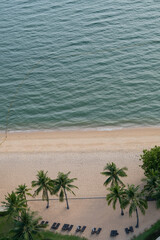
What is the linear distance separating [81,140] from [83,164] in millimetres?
8925

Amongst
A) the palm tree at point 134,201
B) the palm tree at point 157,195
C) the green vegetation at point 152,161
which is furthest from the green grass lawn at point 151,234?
the green vegetation at point 152,161

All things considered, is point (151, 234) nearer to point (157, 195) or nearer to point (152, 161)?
point (157, 195)

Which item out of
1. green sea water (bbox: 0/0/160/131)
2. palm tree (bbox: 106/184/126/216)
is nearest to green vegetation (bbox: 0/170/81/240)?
palm tree (bbox: 106/184/126/216)

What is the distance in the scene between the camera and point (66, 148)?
76.4 metres

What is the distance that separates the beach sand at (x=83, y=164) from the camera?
59125 millimetres

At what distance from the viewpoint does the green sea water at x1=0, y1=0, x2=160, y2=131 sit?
87812mm

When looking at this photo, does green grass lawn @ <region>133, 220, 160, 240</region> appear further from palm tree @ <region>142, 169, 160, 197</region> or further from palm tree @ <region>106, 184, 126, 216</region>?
palm tree @ <region>106, 184, 126, 216</region>

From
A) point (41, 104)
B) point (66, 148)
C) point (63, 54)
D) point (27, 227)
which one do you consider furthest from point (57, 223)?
point (63, 54)

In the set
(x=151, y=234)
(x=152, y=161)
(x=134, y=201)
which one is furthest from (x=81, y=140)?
(x=151, y=234)

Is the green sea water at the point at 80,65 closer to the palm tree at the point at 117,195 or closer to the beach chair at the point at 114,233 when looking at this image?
the palm tree at the point at 117,195

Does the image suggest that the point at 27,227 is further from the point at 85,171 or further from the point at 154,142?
the point at 154,142

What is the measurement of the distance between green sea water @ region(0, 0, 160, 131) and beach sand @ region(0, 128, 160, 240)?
18.6 feet

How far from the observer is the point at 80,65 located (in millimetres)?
104875

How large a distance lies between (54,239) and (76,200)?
8.74m
